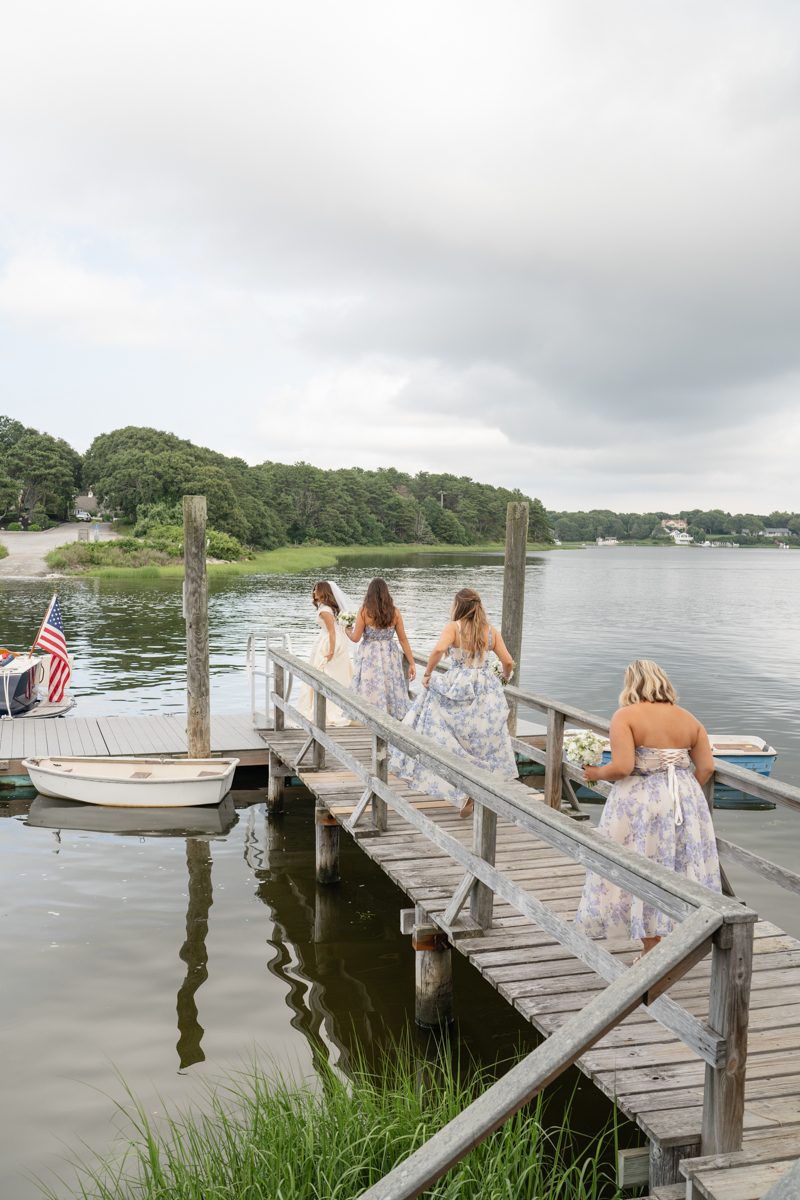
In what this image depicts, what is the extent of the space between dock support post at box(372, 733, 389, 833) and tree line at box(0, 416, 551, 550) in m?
63.2

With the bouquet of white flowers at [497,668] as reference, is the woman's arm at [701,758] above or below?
below

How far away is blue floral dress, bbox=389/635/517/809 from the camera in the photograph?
6.76 m

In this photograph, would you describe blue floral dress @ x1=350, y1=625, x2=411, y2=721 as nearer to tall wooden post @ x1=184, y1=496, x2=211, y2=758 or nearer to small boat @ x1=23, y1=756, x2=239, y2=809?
small boat @ x1=23, y1=756, x2=239, y2=809

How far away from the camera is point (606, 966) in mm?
3570

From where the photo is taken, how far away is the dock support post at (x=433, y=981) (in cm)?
551

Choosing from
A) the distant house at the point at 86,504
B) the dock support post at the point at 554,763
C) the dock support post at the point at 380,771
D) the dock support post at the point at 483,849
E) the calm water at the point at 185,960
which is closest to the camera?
the dock support post at the point at 483,849

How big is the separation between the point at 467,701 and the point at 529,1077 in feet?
15.1

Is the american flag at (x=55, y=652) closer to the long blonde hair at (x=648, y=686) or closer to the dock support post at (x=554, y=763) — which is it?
the dock support post at (x=554, y=763)

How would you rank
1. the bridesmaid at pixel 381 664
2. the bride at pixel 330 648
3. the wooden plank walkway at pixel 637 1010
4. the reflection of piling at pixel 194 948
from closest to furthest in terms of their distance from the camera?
the wooden plank walkway at pixel 637 1010, the reflection of piling at pixel 194 948, the bridesmaid at pixel 381 664, the bride at pixel 330 648

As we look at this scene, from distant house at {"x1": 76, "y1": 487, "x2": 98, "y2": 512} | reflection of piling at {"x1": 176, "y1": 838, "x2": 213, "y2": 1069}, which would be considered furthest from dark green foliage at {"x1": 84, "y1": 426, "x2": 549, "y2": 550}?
reflection of piling at {"x1": 176, "y1": 838, "x2": 213, "y2": 1069}

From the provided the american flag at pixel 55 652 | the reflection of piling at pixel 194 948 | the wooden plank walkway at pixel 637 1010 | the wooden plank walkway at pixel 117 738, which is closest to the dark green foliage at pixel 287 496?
the american flag at pixel 55 652

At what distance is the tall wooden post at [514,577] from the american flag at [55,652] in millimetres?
7297

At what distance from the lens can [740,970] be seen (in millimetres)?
2660

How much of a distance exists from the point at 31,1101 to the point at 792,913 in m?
6.62
